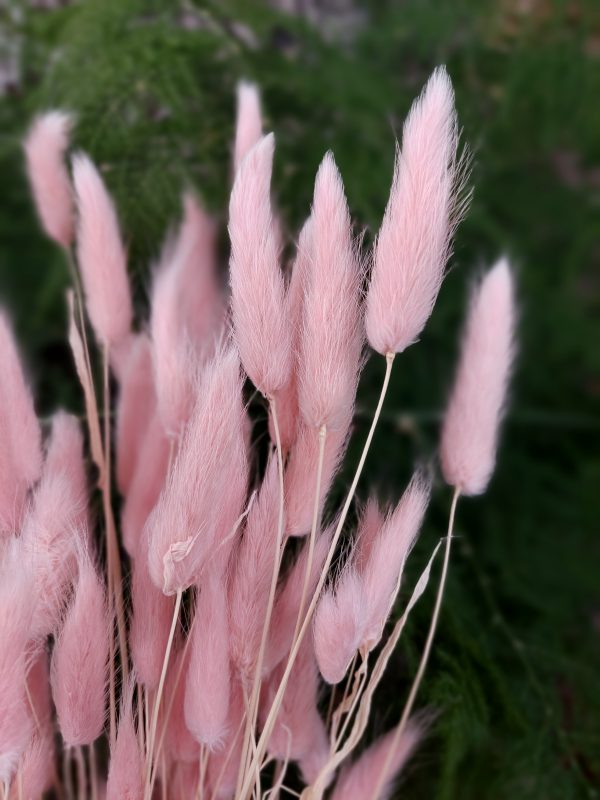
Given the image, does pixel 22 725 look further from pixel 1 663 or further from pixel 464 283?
pixel 464 283

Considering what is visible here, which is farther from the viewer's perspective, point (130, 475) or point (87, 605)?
point (130, 475)

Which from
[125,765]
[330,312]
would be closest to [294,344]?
[330,312]

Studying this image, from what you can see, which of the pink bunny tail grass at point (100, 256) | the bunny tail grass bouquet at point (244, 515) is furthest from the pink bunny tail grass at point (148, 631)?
the pink bunny tail grass at point (100, 256)

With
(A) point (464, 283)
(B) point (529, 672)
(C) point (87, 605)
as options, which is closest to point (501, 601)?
(B) point (529, 672)

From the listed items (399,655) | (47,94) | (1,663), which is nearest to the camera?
(1,663)

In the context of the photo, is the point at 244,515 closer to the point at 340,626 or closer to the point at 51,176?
the point at 340,626

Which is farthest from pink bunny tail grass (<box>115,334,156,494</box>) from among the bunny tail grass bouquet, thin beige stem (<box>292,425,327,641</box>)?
thin beige stem (<box>292,425,327,641</box>)

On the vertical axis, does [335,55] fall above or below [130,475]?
above
